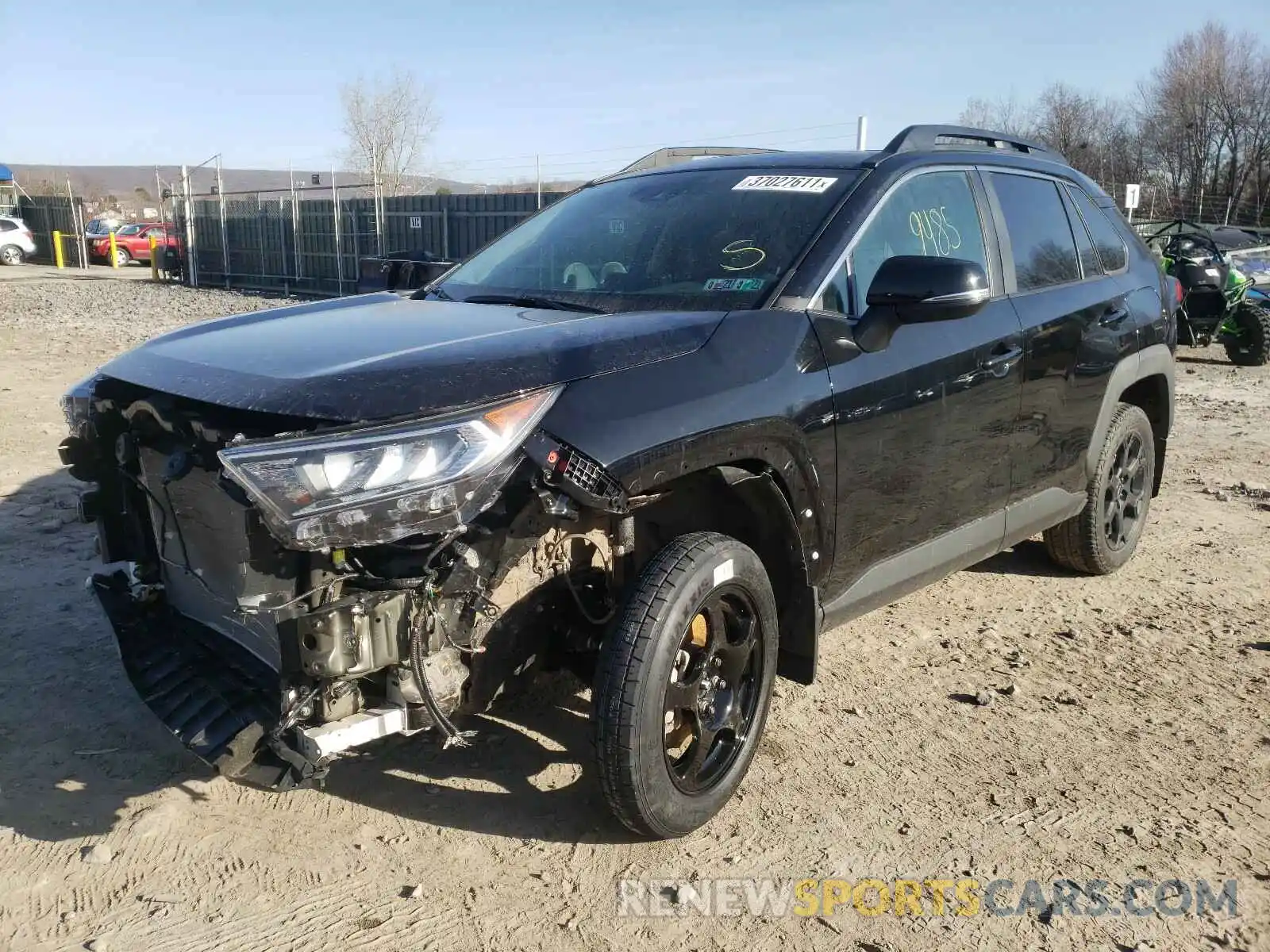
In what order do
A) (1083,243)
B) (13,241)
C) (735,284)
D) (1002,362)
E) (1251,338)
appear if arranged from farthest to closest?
(13,241) → (1251,338) → (1083,243) → (1002,362) → (735,284)

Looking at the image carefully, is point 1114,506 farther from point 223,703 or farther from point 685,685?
point 223,703

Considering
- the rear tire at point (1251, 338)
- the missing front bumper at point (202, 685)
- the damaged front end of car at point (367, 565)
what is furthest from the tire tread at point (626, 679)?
the rear tire at point (1251, 338)

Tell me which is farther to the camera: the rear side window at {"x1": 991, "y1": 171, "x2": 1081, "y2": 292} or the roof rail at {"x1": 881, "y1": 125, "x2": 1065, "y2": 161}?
the rear side window at {"x1": 991, "y1": 171, "x2": 1081, "y2": 292}

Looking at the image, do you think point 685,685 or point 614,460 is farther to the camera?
point 685,685

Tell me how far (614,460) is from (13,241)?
3997cm

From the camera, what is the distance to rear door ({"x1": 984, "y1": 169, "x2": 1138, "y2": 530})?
4008 millimetres

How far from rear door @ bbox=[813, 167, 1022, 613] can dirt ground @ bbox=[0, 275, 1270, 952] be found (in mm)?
532

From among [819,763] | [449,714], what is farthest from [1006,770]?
[449,714]

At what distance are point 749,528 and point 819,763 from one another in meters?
0.82

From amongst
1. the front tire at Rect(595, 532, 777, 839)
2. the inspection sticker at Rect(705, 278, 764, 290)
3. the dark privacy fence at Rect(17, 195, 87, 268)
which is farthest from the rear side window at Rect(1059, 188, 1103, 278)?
the dark privacy fence at Rect(17, 195, 87, 268)

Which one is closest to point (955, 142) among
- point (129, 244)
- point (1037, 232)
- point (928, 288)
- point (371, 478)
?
point (1037, 232)

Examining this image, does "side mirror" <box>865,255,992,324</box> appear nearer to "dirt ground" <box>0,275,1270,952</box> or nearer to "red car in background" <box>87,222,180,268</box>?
"dirt ground" <box>0,275,1270,952</box>

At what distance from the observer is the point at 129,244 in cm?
3581

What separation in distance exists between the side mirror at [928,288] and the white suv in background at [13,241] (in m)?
39.5
